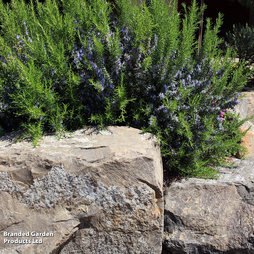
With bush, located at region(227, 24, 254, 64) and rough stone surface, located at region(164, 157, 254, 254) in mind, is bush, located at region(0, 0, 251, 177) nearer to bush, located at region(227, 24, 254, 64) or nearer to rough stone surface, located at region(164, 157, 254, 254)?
rough stone surface, located at region(164, 157, 254, 254)

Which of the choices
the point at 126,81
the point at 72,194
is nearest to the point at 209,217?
the point at 72,194

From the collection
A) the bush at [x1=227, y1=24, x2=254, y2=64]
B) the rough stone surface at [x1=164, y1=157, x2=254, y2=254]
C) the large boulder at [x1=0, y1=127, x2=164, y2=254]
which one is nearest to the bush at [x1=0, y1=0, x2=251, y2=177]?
the rough stone surface at [x1=164, y1=157, x2=254, y2=254]

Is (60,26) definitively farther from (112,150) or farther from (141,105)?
(112,150)

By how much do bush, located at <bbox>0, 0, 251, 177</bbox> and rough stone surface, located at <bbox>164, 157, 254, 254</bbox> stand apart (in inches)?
9.2

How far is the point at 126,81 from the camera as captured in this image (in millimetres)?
2795

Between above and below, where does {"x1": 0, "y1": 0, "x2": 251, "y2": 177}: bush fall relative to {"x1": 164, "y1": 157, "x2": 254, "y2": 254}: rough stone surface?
above

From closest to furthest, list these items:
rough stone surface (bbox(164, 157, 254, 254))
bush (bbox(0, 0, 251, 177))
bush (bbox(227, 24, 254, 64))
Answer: rough stone surface (bbox(164, 157, 254, 254)) < bush (bbox(0, 0, 251, 177)) < bush (bbox(227, 24, 254, 64))

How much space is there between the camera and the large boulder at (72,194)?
2.17m

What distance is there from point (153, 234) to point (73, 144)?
1175mm

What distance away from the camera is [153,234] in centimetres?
235

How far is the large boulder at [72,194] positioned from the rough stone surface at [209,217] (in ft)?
1.20

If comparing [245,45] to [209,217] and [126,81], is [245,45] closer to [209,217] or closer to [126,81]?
[126,81]

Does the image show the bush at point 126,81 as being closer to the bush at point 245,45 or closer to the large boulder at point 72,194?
the large boulder at point 72,194

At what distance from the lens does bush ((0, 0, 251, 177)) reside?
2531 mm
